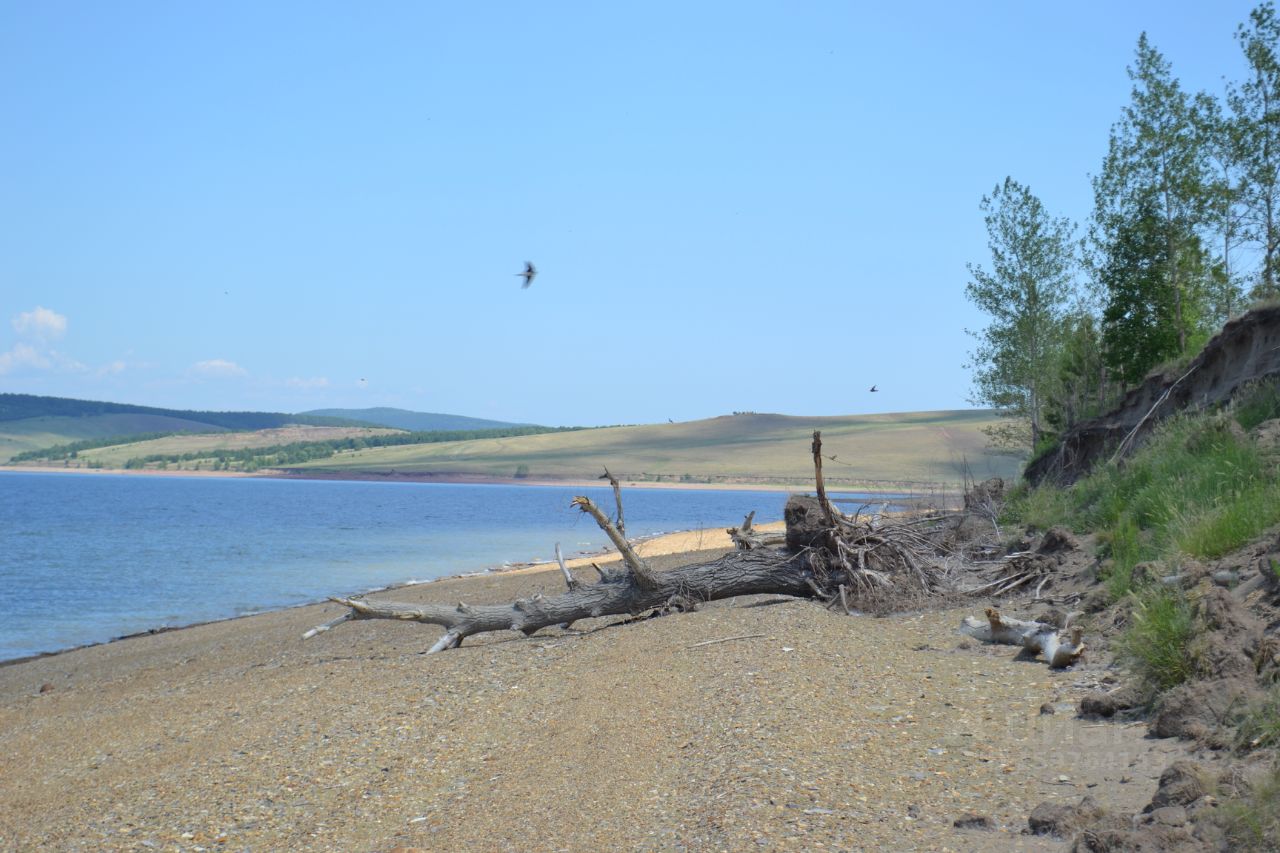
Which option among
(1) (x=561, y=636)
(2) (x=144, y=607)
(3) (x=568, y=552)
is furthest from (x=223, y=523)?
(1) (x=561, y=636)

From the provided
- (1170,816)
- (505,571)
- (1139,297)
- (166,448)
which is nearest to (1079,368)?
(1139,297)

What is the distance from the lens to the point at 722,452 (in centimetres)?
16575

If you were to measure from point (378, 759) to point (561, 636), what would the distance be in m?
6.03

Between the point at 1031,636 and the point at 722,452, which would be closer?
the point at 1031,636

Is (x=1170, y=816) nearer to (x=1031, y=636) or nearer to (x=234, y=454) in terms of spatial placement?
(x=1031, y=636)

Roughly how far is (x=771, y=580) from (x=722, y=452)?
494 feet

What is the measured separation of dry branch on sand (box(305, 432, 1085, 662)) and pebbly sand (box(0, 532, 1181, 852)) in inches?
25.8

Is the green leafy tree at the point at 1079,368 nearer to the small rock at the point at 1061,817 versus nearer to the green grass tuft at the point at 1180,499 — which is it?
the green grass tuft at the point at 1180,499

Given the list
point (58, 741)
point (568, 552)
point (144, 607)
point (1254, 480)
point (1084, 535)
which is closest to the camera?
point (1254, 480)

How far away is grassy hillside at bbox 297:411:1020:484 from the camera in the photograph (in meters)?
138

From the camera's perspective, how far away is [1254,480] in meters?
10.6

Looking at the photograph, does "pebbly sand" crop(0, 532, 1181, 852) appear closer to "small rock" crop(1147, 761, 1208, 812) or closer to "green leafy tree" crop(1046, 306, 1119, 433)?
"small rock" crop(1147, 761, 1208, 812)

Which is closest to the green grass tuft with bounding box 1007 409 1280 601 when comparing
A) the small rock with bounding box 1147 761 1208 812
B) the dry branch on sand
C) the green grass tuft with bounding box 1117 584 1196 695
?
the green grass tuft with bounding box 1117 584 1196 695

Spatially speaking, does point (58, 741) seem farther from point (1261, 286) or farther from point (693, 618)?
point (1261, 286)
